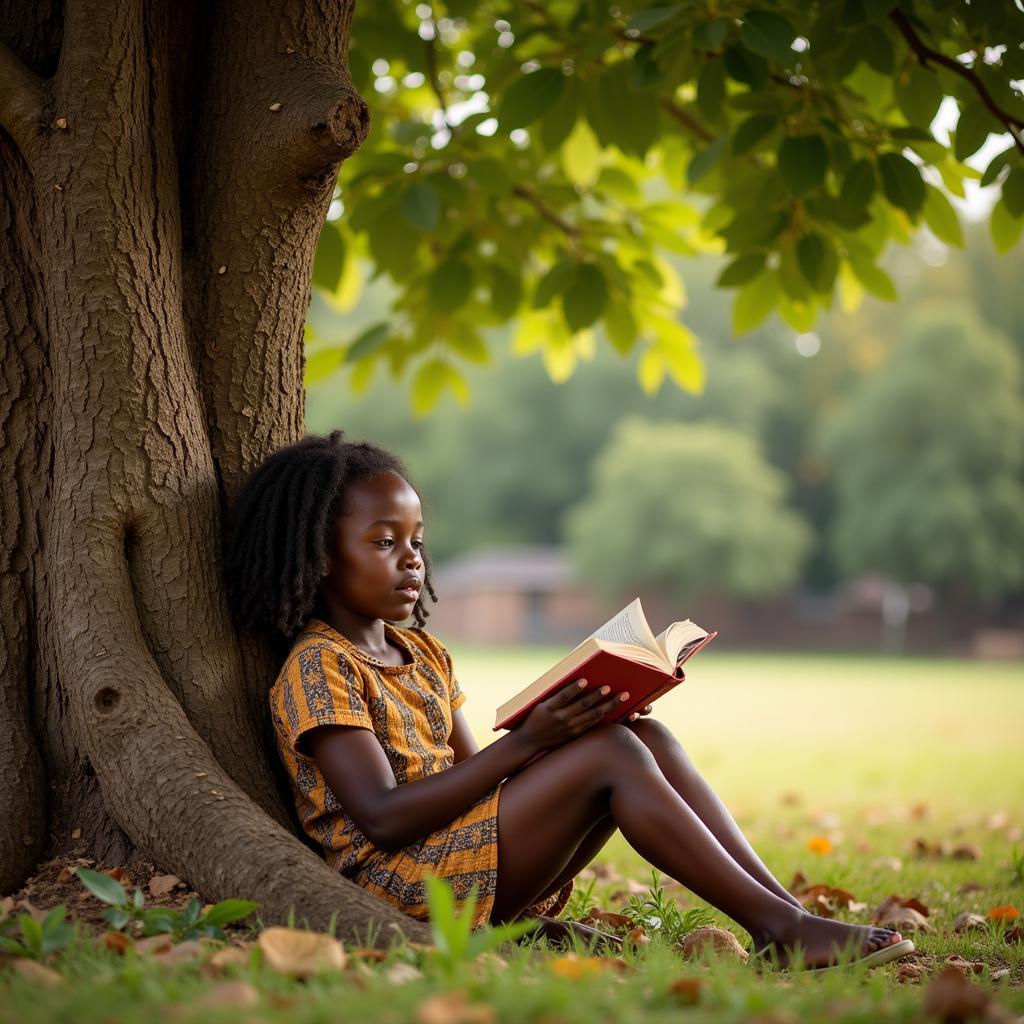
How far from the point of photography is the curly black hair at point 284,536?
291 centimetres

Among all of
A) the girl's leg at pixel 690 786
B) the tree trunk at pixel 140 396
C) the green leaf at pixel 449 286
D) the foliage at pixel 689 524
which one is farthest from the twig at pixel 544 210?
the foliage at pixel 689 524

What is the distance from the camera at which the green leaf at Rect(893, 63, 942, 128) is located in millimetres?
3643

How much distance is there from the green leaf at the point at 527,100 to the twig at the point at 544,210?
155 cm

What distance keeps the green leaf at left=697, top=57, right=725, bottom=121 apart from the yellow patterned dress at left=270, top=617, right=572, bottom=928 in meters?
1.86

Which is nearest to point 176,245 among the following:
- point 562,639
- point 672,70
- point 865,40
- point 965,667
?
point 672,70

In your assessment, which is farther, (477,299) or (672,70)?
(477,299)

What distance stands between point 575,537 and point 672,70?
46.3 meters

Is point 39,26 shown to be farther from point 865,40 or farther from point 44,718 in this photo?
point 865,40

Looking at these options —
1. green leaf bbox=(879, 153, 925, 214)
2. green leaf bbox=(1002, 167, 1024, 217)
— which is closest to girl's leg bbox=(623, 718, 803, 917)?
green leaf bbox=(879, 153, 925, 214)

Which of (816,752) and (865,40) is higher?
(865,40)

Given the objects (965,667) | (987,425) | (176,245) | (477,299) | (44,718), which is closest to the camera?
(44,718)

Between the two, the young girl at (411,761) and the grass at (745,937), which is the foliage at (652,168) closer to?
the young girl at (411,761)

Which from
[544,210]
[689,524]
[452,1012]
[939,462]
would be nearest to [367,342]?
[544,210]

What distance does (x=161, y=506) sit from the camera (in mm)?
2867
